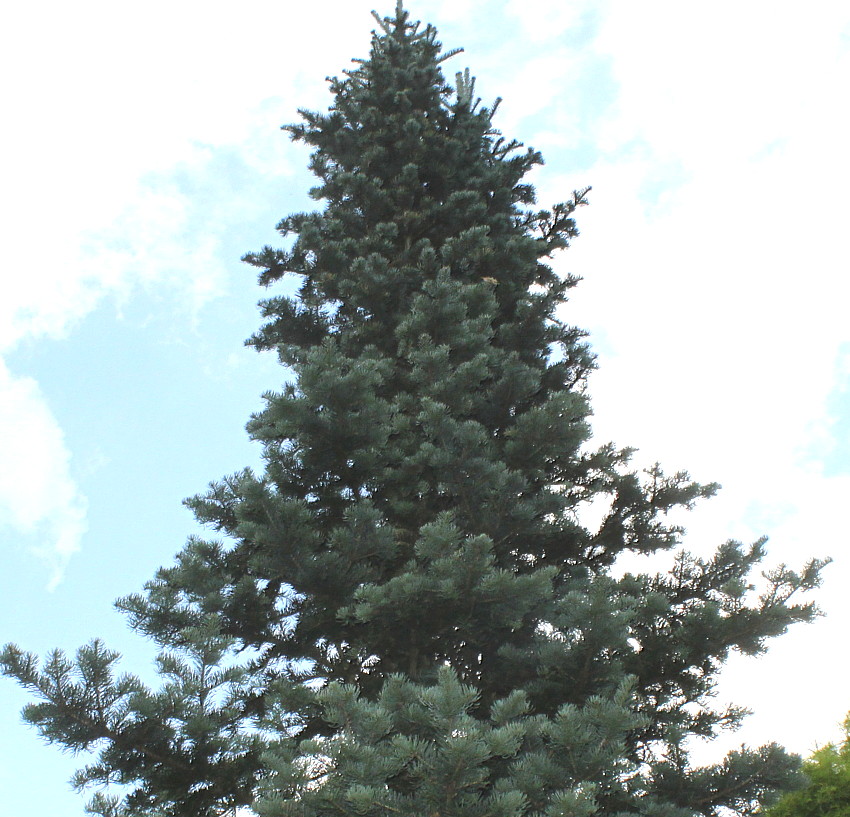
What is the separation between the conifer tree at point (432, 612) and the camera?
4.46 meters

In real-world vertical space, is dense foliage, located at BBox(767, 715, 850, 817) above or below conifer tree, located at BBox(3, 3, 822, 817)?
below

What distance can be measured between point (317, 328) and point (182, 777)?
5.95 metres

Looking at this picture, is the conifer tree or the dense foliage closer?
the conifer tree

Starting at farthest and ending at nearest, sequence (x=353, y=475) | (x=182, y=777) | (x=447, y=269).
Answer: (x=447, y=269) < (x=353, y=475) < (x=182, y=777)

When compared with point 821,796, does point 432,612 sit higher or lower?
higher

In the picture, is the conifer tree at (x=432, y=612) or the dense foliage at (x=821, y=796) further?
the dense foliage at (x=821, y=796)

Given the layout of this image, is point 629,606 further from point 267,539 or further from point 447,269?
point 447,269

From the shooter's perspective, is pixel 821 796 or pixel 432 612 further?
pixel 821 796

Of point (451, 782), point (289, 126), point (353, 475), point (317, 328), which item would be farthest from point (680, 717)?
point (289, 126)

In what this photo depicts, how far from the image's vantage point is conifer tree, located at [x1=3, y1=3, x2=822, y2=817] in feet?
14.6

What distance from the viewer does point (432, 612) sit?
5.98 meters

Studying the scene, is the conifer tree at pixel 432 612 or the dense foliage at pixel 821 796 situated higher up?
the conifer tree at pixel 432 612

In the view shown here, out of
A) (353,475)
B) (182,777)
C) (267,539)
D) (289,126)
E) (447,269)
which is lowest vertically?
(182,777)

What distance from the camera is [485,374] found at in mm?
7305
